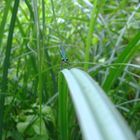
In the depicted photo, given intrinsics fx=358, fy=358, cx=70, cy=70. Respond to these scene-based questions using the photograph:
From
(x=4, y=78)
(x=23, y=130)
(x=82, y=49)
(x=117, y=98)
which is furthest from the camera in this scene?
(x=82, y=49)

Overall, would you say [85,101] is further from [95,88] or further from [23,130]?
[23,130]

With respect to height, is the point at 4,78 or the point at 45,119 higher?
the point at 4,78

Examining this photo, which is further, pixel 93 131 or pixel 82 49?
pixel 82 49

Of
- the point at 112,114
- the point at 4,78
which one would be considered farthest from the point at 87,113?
the point at 4,78

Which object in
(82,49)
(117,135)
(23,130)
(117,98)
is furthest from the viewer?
(82,49)

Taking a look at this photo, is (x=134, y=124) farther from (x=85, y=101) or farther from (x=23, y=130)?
(x=85, y=101)

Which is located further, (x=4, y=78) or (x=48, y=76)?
(x=48, y=76)

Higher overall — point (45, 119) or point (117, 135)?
point (117, 135)

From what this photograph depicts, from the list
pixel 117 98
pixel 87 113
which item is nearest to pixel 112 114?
pixel 87 113

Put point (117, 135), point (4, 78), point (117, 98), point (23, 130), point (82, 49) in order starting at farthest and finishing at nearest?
point (82, 49), point (117, 98), point (23, 130), point (4, 78), point (117, 135)
